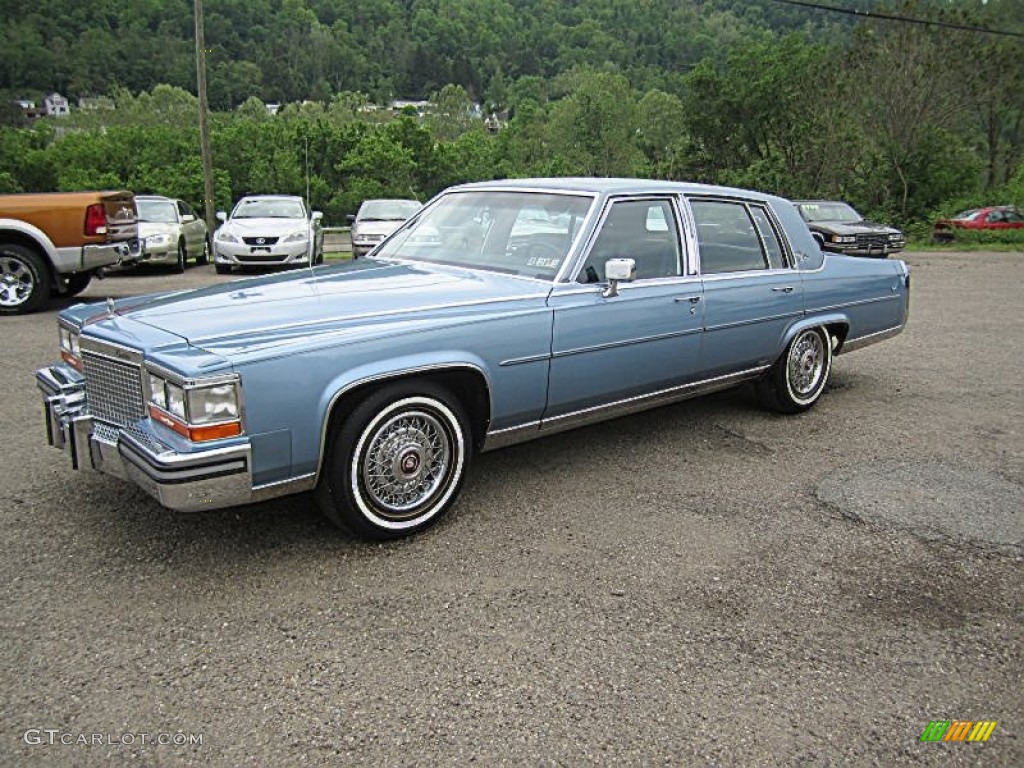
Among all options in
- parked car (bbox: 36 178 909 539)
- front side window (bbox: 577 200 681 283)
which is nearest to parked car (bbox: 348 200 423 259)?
parked car (bbox: 36 178 909 539)

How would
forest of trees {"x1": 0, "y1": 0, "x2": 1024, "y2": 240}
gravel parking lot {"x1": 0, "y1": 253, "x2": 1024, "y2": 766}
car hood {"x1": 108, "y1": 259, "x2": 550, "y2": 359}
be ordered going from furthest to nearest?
forest of trees {"x1": 0, "y1": 0, "x2": 1024, "y2": 240}
car hood {"x1": 108, "y1": 259, "x2": 550, "y2": 359}
gravel parking lot {"x1": 0, "y1": 253, "x2": 1024, "y2": 766}

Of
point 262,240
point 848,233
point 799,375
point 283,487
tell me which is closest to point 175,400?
point 283,487

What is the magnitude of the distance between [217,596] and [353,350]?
3.64 feet

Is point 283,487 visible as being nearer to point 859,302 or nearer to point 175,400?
point 175,400

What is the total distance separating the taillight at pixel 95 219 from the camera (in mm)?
9758

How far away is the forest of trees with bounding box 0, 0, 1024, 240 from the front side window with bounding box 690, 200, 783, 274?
5.13m

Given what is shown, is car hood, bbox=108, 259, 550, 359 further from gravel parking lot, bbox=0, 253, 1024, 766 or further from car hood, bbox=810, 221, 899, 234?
car hood, bbox=810, 221, 899, 234

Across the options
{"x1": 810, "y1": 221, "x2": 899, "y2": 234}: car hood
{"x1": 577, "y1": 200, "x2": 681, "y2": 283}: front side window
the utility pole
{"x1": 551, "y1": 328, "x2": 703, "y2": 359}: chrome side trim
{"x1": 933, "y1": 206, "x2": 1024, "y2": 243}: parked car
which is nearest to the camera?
{"x1": 551, "y1": 328, "x2": 703, "y2": 359}: chrome side trim

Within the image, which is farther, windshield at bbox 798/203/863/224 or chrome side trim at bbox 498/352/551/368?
windshield at bbox 798/203/863/224

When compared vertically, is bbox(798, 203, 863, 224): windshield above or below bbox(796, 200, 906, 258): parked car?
above

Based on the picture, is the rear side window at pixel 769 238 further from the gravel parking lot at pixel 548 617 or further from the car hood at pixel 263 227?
the car hood at pixel 263 227

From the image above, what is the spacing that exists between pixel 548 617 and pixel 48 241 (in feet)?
29.4

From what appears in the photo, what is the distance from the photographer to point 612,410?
463 centimetres

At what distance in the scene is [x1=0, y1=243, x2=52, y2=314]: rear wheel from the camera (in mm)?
9828
